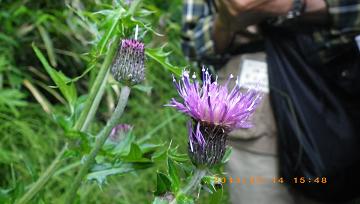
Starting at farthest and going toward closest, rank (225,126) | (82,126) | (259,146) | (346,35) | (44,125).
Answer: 1. (44,125)
2. (259,146)
3. (346,35)
4. (82,126)
5. (225,126)

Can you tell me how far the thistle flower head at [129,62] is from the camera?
0.86 meters

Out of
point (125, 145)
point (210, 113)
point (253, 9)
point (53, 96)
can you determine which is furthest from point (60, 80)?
point (53, 96)

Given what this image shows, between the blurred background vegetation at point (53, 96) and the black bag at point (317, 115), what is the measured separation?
626 mm

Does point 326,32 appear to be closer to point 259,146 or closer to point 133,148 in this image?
point 259,146

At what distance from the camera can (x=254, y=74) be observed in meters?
1.59

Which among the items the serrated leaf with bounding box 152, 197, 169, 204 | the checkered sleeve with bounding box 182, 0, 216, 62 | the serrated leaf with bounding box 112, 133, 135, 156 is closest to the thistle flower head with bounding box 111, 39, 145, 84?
the serrated leaf with bounding box 112, 133, 135, 156

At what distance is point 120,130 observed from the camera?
1.18 m

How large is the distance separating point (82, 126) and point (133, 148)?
0.14 m

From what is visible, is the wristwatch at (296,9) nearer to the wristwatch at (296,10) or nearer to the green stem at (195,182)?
the wristwatch at (296,10)

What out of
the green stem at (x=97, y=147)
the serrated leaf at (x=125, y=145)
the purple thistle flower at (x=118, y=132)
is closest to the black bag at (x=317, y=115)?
the purple thistle flower at (x=118, y=132)

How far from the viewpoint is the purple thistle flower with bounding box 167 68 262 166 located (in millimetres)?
726

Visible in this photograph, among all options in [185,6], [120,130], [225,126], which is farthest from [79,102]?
[185,6]

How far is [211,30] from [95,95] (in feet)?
2.72
